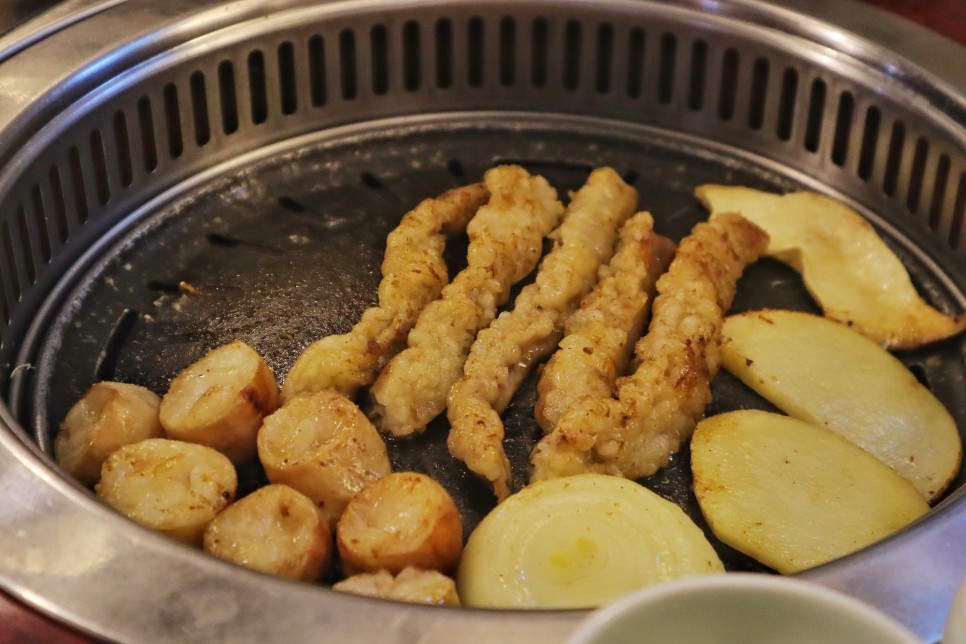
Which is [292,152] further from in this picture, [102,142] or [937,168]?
[937,168]

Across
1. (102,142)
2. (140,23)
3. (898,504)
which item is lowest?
(898,504)

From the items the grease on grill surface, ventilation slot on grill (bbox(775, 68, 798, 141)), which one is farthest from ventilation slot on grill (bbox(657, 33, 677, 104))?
ventilation slot on grill (bbox(775, 68, 798, 141))

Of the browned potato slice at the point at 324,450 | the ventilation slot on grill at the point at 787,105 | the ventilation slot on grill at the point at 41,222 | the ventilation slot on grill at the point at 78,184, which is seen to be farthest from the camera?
the ventilation slot on grill at the point at 787,105

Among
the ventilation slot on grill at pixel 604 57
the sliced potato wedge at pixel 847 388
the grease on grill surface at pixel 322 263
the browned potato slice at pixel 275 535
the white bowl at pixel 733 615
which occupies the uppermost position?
the white bowl at pixel 733 615

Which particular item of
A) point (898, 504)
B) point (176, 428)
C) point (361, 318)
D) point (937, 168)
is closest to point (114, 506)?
point (176, 428)

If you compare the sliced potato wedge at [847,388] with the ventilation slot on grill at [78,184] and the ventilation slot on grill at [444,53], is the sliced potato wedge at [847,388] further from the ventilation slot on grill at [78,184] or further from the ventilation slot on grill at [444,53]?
the ventilation slot on grill at [78,184]

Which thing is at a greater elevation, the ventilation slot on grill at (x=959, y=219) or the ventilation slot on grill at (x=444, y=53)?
the ventilation slot on grill at (x=444, y=53)

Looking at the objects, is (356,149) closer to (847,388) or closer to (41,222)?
(41,222)

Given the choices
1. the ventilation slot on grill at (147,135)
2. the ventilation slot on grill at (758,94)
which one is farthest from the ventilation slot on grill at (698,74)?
the ventilation slot on grill at (147,135)
